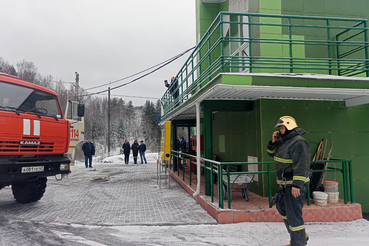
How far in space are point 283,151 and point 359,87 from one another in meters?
3.19

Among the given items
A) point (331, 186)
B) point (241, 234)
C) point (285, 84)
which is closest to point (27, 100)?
point (241, 234)

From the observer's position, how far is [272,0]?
22.8ft

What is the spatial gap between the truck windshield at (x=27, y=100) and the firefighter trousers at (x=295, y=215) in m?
5.45

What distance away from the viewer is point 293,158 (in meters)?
3.64

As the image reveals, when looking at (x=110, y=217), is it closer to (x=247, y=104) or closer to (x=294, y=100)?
(x=247, y=104)

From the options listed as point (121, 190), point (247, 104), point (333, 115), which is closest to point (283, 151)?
point (247, 104)

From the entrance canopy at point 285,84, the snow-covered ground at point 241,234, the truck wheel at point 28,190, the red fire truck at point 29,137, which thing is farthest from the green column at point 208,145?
the truck wheel at point 28,190

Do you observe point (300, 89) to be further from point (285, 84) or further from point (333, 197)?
point (333, 197)

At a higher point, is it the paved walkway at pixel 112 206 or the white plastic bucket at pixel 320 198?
the white plastic bucket at pixel 320 198

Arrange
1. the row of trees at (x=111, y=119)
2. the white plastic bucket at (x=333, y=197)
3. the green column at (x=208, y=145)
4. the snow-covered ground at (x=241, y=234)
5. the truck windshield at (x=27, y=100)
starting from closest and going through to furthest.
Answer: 1. the snow-covered ground at (x=241, y=234)
2. the white plastic bucket at (x=333, y=197)
3. the truck windshield at (x=27, y=100)
4. the green column at (x=208, y=145)
5. the row of trees at (x=111, y=119)

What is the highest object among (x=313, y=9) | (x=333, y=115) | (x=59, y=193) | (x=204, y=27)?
(x=204, y=27)

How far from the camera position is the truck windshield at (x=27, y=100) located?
5637 millimetres

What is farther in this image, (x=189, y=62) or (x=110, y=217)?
(x=189, y=62)

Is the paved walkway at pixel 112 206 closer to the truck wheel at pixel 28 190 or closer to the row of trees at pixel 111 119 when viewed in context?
the truck wheel at pixel 28 190
